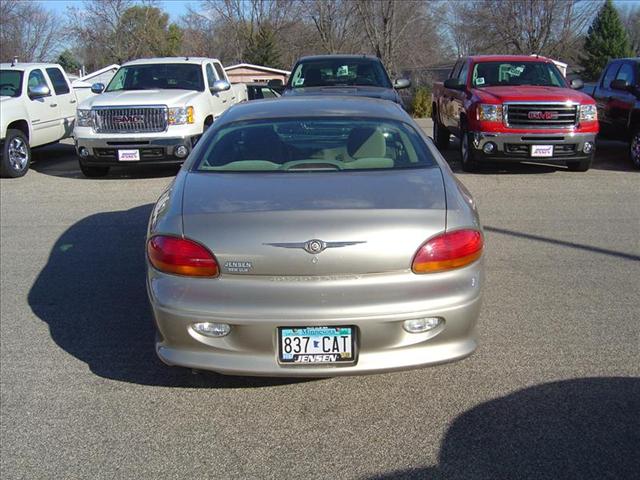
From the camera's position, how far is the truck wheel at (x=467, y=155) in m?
10.7

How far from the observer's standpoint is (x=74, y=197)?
9.66m

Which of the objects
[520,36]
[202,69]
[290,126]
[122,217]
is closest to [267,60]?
[520,36]

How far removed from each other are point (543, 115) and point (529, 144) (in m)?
0.48

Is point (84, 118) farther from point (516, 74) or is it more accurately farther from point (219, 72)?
point (516, 74)

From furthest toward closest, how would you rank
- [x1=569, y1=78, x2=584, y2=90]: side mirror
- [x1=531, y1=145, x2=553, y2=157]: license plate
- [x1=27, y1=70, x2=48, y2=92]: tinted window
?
[x1=27, y1=70, x2=48, y2=92]: tinted window, [x1=569, y1=78, x2=584, y2=90]: side mirror, [x1=531, y1=145, x2=553, y2=157]: license plate

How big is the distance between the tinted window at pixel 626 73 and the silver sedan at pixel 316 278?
383 inches

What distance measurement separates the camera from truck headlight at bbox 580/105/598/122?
1024cm

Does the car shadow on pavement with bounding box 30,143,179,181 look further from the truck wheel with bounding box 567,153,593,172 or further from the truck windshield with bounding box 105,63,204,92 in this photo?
the truck wheel with bounding box 567,153,593,172

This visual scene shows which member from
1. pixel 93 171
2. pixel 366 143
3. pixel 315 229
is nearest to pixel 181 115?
pixel 93 171

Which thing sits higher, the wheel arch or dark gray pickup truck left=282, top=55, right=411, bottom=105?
dark gray pickup truck left=282, top=55, right=411, bottom=105

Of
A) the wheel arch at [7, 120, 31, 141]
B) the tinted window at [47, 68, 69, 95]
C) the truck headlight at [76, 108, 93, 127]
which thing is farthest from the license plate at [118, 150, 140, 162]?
the tinted window at [47, 68, 69, 95]

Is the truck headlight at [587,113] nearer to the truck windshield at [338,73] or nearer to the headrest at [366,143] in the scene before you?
the truck windshield at [338,73]

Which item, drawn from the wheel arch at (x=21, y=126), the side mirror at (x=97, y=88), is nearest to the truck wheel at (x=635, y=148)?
the side mirror at (x=97, y=88)

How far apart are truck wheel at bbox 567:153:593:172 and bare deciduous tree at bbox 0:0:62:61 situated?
1531 inches
